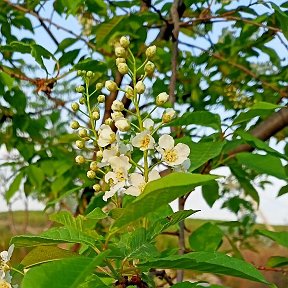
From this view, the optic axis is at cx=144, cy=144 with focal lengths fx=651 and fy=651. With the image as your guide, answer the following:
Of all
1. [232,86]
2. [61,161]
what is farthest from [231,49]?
[61,161]

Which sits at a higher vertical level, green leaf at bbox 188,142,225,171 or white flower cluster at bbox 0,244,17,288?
green leaf at bbox 188,142,225,171

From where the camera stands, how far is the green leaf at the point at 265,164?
54.6 inches

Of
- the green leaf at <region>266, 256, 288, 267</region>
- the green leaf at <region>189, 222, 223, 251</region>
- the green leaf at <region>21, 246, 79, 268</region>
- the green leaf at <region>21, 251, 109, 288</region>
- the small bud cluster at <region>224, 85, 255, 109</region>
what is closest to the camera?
the green leaf at <region>21, 251, 109, 288</region>

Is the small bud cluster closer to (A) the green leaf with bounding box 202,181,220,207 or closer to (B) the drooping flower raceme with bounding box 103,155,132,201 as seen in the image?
(A) the green leaf with bounding box 202,181,220,207

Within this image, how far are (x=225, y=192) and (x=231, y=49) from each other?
158 centimetres

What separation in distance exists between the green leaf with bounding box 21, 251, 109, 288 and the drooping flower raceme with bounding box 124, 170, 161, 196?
0.83ft

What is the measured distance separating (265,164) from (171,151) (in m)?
0.44

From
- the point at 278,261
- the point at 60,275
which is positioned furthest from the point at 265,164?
the point at 60,275

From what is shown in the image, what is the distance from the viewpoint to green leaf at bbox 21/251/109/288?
0.70m

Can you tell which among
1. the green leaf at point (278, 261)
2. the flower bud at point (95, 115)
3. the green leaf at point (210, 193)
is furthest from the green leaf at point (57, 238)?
the green leaf at point (210, 193)

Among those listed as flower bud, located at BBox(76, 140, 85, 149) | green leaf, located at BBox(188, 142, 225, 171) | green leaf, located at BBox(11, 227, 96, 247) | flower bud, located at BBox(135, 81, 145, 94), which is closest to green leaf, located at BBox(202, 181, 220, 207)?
green leaf, located at BBox(188, 142, 225, 171)

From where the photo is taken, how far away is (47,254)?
979 mm

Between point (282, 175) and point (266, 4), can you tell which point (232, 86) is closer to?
point (266, 4)

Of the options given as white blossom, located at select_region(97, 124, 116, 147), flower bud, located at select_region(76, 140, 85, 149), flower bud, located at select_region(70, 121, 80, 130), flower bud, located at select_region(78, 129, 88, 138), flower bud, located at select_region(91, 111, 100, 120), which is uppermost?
flower bud, located at select_region(91, 111, 100, 120)
